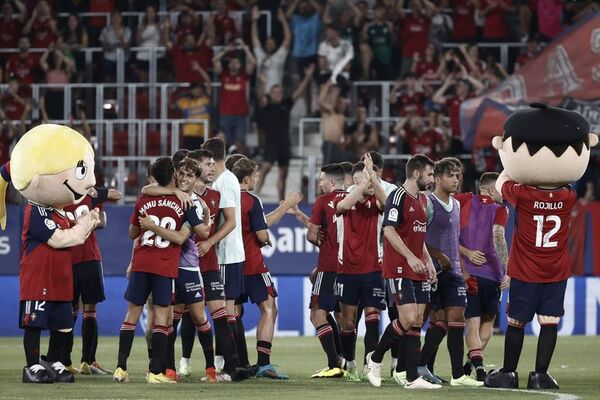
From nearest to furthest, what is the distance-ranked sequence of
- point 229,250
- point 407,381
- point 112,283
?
1. point 407,381
2. point 229,250
3. point 112,283

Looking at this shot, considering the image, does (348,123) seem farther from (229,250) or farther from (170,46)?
(229,250)

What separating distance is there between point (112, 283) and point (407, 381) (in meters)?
10.0

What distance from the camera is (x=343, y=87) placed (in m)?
24.0

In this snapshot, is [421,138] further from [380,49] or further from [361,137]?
[380,49]

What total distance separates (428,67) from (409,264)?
13.4m

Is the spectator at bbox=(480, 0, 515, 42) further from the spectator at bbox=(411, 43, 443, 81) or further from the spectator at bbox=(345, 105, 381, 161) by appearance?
the spectator at bbox=(345, 105, 381, 161)

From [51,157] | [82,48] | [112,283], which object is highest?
[82,48]

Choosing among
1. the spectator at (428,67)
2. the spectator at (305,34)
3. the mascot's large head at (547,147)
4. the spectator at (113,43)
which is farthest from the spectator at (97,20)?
the mascot's large head at (547,147)

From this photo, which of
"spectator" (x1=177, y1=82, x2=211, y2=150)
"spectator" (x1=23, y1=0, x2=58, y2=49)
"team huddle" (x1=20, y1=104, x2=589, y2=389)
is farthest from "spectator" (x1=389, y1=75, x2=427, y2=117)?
"team huddle" (x1=20, y1=104, x2=589, y2=389)

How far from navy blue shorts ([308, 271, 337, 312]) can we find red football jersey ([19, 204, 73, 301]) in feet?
8.90

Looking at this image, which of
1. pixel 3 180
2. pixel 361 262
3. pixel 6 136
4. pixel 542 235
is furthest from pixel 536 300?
pixel 6 136

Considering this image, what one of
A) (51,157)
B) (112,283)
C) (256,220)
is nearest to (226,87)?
(112,283)

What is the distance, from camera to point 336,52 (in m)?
24.5

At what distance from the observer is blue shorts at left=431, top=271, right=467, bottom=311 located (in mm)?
12203
